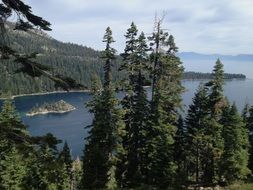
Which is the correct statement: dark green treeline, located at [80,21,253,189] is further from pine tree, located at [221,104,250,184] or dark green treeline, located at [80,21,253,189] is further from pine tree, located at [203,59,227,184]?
pine tree, located at [221,104,250,184]

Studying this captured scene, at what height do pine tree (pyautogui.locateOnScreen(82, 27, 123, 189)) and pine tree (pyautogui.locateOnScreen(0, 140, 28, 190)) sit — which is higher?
pine tree (pyautogui.locateOnScreen(82, 27, 123, 189))

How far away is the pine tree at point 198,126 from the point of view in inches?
1720

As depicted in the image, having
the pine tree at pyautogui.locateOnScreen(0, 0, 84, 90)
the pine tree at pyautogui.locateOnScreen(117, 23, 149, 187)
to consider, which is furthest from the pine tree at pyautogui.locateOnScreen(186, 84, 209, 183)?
the pine tree at pyautogui.locateOnScreen(0, 0, 84, 90)

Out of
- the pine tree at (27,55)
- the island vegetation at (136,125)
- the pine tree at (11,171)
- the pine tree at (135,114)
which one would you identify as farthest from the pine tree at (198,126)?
the pine tree at (27,55)

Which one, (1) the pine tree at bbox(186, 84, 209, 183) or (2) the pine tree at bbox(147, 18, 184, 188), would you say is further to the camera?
(1) the pine tree at bbox(186, 84, 209, 183)

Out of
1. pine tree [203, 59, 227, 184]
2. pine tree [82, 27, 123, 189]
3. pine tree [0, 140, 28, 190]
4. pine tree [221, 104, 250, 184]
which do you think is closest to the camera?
pine tree [82, 27, 123, 189]

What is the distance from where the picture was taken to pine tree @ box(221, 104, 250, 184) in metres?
45.1

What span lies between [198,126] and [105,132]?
12.5 m

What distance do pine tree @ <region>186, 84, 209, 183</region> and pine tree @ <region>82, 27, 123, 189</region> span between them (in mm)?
10107

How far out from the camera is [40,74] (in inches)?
332

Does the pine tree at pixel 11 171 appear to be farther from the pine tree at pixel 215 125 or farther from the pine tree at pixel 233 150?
the pine tree at pixel 233 150

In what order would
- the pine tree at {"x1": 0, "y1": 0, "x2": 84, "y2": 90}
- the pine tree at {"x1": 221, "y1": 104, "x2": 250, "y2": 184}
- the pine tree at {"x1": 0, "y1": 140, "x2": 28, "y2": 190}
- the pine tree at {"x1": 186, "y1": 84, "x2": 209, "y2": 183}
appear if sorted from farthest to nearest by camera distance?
the pine tree at {"x1": 221, "y1": 104, "x2": 250, "y2": 184}, the pine tree at {"x1": 186, "y1": 84, "x2": 209, "y2": 183}, the pine tree at {"x1": 0, "y1": 140, "x2": 28, "y2": 190}, the pine tree at {"x1": 0, "y1": 0, "x2": 84, "y2": 90}

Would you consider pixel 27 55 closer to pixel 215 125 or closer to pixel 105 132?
pixel 105 132

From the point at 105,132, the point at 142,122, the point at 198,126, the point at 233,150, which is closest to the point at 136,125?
the point at 142,122
